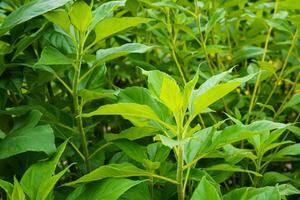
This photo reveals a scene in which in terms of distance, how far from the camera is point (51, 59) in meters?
0.97

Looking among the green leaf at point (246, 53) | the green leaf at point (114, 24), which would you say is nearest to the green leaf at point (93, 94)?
the green leaf at point (114, 24)

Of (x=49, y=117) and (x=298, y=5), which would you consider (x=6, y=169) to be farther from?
(x=298, y=5)

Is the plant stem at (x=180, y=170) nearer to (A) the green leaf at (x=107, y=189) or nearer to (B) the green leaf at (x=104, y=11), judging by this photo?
(A) the green leaf at (x=107, y=189)

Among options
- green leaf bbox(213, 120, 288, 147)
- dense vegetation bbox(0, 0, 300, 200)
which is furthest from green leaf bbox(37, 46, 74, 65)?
green leaf bbox(213, 120, 288, 147)

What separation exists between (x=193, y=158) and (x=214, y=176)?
21cm

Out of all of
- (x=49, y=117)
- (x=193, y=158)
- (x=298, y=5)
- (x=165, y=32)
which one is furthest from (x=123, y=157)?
(x=298, y=5)

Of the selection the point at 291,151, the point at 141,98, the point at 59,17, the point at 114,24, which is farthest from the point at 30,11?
the point at 291,151

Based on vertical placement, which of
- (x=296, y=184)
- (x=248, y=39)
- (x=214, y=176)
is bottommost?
(x=296, y=184)

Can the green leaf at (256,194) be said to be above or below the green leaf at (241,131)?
below

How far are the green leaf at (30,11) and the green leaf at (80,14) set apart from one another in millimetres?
31

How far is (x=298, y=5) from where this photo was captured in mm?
1208

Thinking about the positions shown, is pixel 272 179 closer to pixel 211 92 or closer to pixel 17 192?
pixel 211 92

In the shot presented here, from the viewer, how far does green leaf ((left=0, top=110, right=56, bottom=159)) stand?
91 centimetres

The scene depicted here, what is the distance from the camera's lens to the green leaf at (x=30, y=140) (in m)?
0.91
